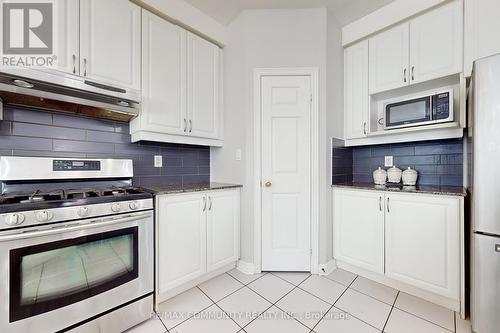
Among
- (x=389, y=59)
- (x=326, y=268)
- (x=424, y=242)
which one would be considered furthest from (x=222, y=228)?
(x=389, y=59)

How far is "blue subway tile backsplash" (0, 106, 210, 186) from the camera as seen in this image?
154 centimetres

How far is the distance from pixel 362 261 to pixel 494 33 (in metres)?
2.09

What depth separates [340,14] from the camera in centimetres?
225

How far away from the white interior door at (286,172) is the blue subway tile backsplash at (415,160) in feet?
1.42

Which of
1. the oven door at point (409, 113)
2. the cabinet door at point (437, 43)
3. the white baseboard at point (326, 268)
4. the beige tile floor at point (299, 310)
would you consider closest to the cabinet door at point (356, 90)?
the oven door at point (409, 113)

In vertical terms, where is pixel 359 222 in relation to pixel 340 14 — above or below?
below

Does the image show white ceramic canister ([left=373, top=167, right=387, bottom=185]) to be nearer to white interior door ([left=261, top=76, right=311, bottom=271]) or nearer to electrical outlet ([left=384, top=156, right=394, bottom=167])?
electrical outlet ([left=384, top=156, right=394, bottom=167])

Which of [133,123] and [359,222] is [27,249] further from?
[359,222]

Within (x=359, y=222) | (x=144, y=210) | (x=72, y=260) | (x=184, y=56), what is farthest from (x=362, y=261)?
(x=184, y=56)

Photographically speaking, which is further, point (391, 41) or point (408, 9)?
point (391, 41)

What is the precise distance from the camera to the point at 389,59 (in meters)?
2.14

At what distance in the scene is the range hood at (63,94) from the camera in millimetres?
1241

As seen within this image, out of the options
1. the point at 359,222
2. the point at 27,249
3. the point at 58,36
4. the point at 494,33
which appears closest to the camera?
the point at 27,249

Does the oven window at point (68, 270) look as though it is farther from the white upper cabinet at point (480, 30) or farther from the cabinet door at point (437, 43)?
the white upper cabinet at point (480, 30)
